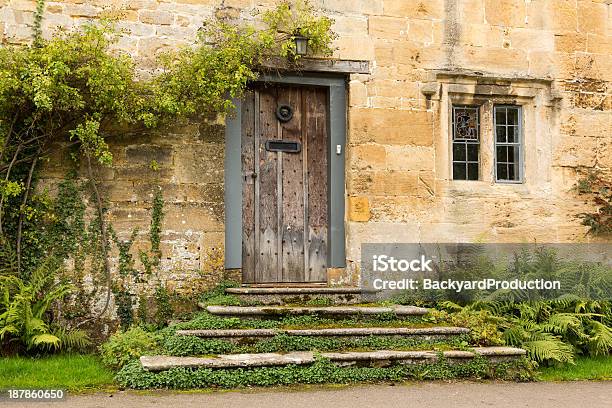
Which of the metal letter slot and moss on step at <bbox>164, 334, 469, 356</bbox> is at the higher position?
the metal letter slot

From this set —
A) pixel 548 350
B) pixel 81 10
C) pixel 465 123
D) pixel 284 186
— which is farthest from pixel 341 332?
pixel 81 10

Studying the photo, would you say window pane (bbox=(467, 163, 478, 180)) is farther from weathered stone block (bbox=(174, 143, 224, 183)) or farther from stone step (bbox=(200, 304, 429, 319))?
weathered stone block (bbox=(174, 143, 224, 183))

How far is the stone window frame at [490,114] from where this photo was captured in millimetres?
9578

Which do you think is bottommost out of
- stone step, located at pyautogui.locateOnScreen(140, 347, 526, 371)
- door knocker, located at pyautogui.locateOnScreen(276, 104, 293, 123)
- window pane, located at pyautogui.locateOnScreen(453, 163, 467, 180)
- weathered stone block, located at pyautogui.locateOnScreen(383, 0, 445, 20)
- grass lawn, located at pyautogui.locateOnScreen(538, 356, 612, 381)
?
grass lawn, located at pyautogui.locateOnScreen(538, 356, 612, 381)

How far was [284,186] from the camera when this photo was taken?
9.23m

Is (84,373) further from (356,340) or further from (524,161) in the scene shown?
(524,161)

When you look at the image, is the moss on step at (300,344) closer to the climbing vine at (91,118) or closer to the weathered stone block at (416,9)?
the climbing vine at (91,118)

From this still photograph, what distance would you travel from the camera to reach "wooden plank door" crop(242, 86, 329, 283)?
29.9 ft

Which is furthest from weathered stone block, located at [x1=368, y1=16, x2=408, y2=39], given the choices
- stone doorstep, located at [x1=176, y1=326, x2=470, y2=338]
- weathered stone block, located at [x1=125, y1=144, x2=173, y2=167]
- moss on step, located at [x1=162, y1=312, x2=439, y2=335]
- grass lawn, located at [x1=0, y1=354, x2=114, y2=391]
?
grass lawn, located at [x1=0, y1=354, x2=114, y2=391]

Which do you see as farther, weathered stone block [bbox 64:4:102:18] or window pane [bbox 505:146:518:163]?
window pane [bbox 505:146:518:163]

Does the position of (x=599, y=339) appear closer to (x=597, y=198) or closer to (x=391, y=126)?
(x=597, y=198)

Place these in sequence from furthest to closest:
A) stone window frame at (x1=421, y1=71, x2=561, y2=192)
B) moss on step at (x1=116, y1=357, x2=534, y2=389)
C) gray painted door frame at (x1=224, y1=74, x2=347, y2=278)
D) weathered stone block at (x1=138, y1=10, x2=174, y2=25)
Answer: stone window frame at (x1=421, y1=71, x2=561, y2=192), gray painted door frame at (x1=224, y1=74, x2=347, y2=278), weathered stone block at (x1=138, y1=10, x2=174, y2=25), moss on step at (x1=116, y1=357, x2=534, y2=389)

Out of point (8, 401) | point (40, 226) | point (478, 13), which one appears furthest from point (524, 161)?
point (8, 401)

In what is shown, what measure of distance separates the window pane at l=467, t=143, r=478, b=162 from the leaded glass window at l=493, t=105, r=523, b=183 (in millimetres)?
280
